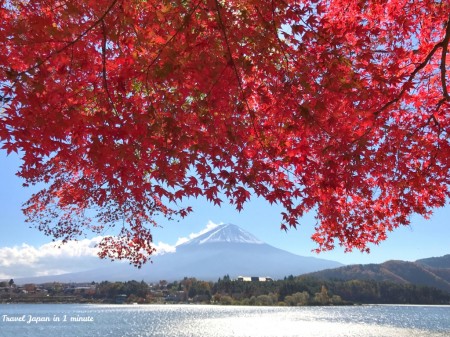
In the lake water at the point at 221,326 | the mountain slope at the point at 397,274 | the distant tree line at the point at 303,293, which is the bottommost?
the lake water at the point at 221,326

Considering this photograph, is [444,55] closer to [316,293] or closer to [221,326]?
[221,326]

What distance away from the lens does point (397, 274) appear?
163250 mm

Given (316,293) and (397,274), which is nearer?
(316,293)

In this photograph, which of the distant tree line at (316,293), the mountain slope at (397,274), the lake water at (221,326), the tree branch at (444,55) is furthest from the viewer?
the mountain slope at (397,274)

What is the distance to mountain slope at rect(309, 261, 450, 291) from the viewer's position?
158900 mm

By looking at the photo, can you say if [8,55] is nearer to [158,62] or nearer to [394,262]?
[158,62]

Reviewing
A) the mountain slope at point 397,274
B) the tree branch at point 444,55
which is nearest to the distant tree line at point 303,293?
the mountain slope at point 397,274

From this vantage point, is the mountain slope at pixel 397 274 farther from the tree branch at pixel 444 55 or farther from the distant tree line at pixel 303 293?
the tree branch at pixel 444 55

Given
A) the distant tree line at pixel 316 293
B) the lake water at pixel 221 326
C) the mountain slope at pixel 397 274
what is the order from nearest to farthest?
1. the lake water at pixel 221 326
2. the distant tree line at pixel 316 293
3. the mountain slope at pixel 397 274

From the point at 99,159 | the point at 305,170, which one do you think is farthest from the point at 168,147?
the point at 305,170

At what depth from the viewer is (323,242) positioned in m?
14.8

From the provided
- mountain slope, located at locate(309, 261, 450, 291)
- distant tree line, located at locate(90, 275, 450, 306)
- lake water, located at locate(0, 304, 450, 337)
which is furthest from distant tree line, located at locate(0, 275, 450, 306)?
mountain slope, located at locate(309, 261, 450, 291)

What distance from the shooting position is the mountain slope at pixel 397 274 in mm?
158900

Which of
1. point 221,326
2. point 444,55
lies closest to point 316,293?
point 221,326
